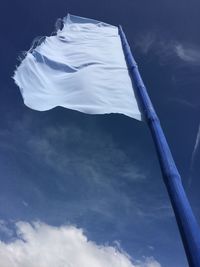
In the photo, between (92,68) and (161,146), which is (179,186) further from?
(92,68)

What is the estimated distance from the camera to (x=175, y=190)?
237 inches

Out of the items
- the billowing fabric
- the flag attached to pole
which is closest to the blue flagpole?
the flag attached to pole

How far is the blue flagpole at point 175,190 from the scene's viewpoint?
5111 mm

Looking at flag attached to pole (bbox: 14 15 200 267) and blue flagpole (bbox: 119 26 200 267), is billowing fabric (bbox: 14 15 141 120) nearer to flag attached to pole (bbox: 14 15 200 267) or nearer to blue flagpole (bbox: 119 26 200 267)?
flag attached to pole (bbox: 14 15 200 267)

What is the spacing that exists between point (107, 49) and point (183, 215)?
8688mm

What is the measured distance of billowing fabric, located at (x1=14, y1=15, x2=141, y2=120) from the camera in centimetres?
957

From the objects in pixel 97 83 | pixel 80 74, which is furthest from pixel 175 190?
pixel 80 74

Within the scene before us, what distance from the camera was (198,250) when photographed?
5.02m

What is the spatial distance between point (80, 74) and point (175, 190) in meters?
6.23

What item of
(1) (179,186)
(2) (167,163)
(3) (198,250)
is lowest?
(3) (198,250)

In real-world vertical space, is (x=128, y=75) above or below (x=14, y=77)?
above

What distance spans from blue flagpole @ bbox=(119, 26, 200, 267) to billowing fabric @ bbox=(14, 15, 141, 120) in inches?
29.7

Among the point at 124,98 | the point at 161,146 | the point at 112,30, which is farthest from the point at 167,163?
the point at 112,30

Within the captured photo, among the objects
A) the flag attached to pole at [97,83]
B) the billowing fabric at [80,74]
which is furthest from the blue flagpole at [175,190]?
the billowing fabric at [80,74]
